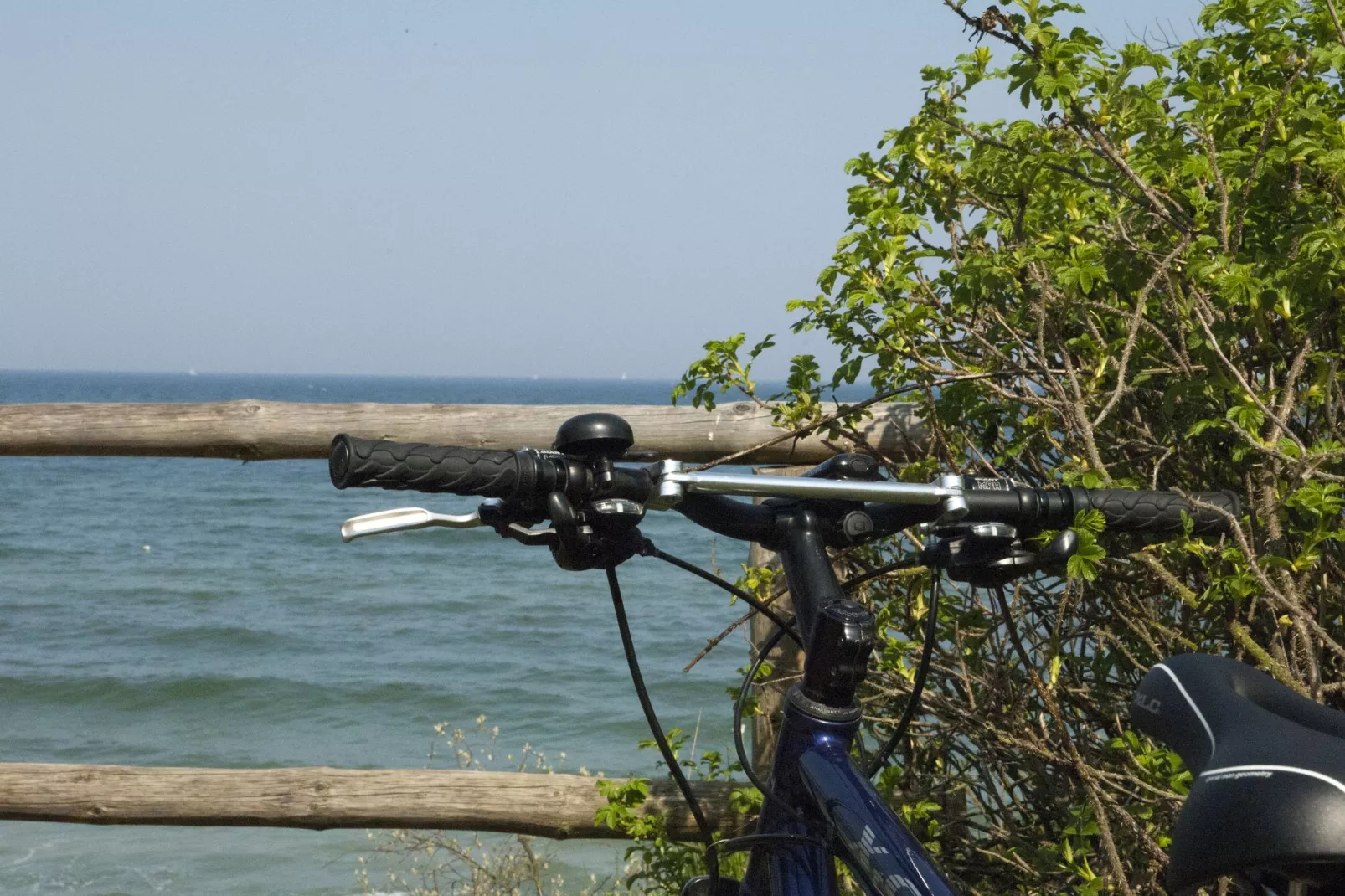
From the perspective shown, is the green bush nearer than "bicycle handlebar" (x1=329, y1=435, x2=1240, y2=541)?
No

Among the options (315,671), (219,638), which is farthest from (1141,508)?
(219,638)

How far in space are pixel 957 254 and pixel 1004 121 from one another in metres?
0.29

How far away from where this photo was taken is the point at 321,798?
2.73m

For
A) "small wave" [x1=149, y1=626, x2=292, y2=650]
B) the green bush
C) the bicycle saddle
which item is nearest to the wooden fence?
Answer: the green bush

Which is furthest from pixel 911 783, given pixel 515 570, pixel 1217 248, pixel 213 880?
pixel 515 570

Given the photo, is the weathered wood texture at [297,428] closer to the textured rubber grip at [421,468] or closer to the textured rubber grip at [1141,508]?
the textured rubber grip at [1141,508]

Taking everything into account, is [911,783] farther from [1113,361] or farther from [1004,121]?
[1004,121]

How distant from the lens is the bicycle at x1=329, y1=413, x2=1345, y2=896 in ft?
3.16

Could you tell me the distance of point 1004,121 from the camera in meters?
2.34

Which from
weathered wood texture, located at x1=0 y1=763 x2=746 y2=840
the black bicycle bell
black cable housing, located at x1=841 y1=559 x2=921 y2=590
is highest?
the black bicycle bell

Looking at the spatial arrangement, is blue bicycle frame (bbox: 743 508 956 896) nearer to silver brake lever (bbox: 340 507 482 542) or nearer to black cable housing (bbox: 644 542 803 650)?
black cable housing (bbox: 644 542 803 650)

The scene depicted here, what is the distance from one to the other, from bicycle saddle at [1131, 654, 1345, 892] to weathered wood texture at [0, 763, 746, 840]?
1838 mm

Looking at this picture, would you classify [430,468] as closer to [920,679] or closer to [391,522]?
[391,522]

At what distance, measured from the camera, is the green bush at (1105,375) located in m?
1.76
